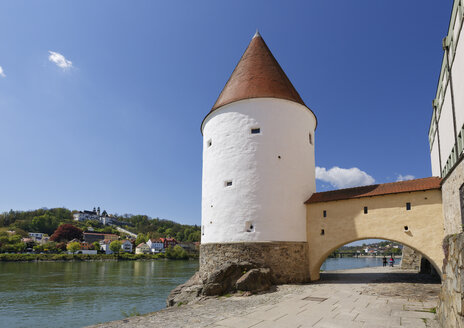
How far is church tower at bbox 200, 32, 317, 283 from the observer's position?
1197 centimetres

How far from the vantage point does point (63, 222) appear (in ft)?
347

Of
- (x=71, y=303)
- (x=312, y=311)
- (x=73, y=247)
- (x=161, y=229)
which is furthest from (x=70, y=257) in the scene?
(x=312, y=311)

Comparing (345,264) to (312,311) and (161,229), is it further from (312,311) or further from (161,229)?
(161,229)

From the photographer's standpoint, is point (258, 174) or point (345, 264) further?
point (345, 264)

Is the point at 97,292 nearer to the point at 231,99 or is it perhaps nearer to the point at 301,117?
the point at 231,99

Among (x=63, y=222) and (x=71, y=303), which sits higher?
(x=63, y=222)

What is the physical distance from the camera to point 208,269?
40.3 feet

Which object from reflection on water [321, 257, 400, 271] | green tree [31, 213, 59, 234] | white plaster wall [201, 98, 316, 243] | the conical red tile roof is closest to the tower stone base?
white plaster wall [201, 98, 316, 243]

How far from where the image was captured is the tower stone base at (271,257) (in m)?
11.6

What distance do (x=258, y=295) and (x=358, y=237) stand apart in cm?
450

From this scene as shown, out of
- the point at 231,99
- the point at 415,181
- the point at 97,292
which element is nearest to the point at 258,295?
the point at 415,181

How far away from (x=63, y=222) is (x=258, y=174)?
11050 cm

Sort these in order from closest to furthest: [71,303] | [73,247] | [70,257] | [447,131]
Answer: [447,131] → [71,303] → [70,257] → [73,247]

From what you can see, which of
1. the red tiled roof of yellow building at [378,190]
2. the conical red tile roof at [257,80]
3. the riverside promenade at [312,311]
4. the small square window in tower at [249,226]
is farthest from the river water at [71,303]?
the conical red tile roof at [257,80]
